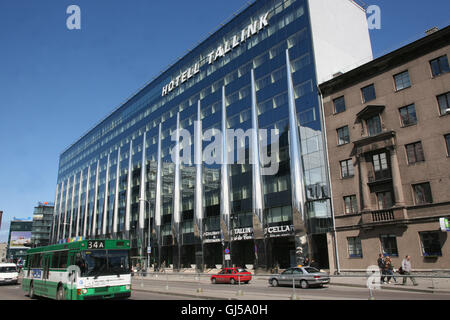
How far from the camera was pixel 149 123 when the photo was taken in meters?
72.9

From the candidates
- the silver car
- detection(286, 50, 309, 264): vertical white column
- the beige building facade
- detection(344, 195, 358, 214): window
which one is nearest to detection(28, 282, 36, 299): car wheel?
the silver car

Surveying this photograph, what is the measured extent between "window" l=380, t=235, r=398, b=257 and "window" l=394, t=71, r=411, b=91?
13370 millimetres

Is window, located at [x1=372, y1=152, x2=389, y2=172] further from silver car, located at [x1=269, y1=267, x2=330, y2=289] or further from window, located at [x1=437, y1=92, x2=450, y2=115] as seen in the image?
silver car, located at [x1=269, y1=267, x2=330, y2=289]

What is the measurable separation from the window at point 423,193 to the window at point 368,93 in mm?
9474

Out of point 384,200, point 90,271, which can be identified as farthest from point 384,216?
point 90,271

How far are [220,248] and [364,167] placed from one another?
87.7 feet

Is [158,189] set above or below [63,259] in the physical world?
above

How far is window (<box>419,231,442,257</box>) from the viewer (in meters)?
26.9

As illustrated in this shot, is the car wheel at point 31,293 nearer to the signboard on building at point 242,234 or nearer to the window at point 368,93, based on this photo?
the signboard on building at point 242,234

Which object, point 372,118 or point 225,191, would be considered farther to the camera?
point 225,191

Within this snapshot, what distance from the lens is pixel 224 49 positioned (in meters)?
55.4

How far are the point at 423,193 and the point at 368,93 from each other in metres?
11.0

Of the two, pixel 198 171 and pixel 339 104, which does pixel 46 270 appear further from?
pixel 198 171

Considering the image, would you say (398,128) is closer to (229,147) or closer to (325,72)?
(325,72)
